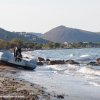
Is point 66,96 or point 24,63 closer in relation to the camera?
point 66,96

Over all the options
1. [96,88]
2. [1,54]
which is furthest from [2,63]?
[96,88]

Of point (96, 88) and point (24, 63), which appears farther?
point (24, 63)

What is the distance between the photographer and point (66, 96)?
18844 mm

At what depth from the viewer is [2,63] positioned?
4144 cm

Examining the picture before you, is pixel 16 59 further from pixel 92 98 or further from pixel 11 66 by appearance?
pixel 92 98

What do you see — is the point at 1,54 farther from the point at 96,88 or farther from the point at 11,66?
the point at 96,88

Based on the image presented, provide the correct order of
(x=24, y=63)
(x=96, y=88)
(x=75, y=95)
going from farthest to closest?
(x=24, y=63), (x=96, y=88), (x=75, y=95)

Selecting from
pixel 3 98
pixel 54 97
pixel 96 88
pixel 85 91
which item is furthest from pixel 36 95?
pixel 96 88

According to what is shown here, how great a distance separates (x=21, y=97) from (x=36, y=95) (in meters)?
1.19

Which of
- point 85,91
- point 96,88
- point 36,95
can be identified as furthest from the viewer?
point 96,88

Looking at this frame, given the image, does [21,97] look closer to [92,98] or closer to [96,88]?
[92,98]

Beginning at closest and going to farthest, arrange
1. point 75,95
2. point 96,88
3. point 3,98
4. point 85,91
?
point 3,98
point 75,95
point 85,91
point 96,88

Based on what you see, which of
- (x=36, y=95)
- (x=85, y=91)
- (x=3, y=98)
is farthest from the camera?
(x=85, y=91)

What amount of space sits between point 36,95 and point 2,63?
23.7m
